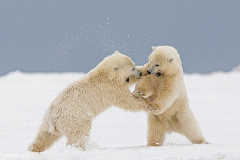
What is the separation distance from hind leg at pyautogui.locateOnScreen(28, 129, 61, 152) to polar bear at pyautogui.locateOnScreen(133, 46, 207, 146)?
4.30 ft

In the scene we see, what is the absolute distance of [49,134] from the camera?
20.4 ft

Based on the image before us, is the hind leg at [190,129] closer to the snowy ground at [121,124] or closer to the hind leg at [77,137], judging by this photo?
the snowy ground at [121,124]

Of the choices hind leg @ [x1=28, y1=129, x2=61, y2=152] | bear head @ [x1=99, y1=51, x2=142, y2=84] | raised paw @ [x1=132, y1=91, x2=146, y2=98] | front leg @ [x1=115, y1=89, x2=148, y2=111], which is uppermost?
bear head @ [x1=99, y1=51, x2=142, y2=84]

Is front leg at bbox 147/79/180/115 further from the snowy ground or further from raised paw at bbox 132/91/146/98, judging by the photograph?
the snowy ground

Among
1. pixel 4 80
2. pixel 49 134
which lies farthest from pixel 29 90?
pixel 49 134

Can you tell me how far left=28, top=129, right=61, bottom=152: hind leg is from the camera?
20.1ft

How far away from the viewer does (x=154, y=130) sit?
21.4 ft

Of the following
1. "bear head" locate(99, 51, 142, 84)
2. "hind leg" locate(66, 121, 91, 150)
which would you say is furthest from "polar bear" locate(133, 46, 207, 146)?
"hind leg" locate(66, 121, 91, 150)

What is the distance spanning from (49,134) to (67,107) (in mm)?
614

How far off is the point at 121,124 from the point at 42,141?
563cm

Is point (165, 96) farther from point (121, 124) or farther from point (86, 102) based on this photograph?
point (121, 124)

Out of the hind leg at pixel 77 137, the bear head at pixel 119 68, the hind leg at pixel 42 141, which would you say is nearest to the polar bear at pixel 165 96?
the bear head at pixel 119 68

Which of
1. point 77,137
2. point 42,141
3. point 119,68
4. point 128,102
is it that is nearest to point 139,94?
point 128,102

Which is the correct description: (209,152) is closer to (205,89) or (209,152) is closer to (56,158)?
→ (56,158)
